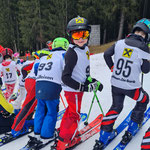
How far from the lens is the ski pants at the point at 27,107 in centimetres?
316

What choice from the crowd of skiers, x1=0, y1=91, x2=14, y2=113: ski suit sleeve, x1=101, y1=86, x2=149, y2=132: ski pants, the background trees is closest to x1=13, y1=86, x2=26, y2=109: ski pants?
the crowd of skiers

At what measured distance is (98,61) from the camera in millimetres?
9953

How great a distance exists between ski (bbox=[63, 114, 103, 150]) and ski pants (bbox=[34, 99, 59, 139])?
0.47m

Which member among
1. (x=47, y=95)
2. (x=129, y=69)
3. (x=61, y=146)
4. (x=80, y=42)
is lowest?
(x=61, y=146)

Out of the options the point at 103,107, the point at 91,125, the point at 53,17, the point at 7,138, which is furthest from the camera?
the point at 53,17

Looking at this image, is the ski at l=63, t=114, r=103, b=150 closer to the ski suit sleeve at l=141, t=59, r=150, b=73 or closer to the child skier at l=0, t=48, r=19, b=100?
the ski suit sleeve at l=141, t=59, r=150, b=73

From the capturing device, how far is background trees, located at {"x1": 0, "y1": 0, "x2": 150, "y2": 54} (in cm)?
2039

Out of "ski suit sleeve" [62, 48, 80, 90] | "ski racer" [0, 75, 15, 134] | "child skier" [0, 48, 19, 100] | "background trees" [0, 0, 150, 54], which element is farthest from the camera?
"background trees" [0, 0, 150, 54]

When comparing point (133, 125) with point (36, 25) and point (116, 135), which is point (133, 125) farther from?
point (36, 25)

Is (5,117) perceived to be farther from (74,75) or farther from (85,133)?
(74,75)

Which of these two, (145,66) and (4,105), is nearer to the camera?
(145,66)

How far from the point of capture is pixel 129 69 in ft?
8.37

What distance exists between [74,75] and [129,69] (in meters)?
0.96

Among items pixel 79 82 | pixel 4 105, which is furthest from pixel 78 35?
pixel 4 105
